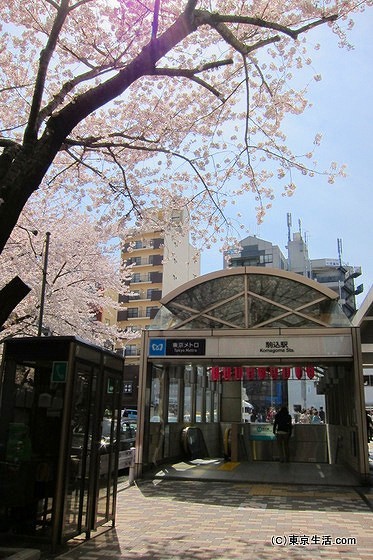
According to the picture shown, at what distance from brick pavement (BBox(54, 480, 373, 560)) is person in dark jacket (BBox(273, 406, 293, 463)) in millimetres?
3905

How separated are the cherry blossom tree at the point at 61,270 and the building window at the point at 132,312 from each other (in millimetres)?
31734

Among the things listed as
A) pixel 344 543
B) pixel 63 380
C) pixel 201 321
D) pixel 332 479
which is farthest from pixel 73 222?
pixel 344 543

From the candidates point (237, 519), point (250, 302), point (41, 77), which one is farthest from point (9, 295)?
point (250, 302)

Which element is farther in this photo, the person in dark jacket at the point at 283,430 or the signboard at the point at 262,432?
the signboard at the point at 262,432

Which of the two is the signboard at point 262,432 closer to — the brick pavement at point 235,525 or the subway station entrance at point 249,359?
the subway station entrance at point 249,359

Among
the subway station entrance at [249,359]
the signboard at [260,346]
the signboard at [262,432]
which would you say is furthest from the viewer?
the signboard at [262,432]

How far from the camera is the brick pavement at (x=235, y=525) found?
17.7 feet

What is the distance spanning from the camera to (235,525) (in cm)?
662

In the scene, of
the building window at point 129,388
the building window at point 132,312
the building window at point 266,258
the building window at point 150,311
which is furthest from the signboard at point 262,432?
the building window at point 266,258

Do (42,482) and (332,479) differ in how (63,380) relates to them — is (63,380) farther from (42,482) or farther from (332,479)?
(332,479)

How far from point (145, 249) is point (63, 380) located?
49376 millimetres

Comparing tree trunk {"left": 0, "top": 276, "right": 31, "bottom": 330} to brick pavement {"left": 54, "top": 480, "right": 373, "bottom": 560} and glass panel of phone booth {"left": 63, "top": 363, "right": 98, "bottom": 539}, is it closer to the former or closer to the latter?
glass panel of phone booth {"left": 63, "top": 363, "right": 98, "bottom": 539}

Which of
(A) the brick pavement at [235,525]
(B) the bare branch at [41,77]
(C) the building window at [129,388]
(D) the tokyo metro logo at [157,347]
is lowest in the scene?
(A) the brick pavement at [235,525]

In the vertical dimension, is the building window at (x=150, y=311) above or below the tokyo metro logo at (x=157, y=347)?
above
